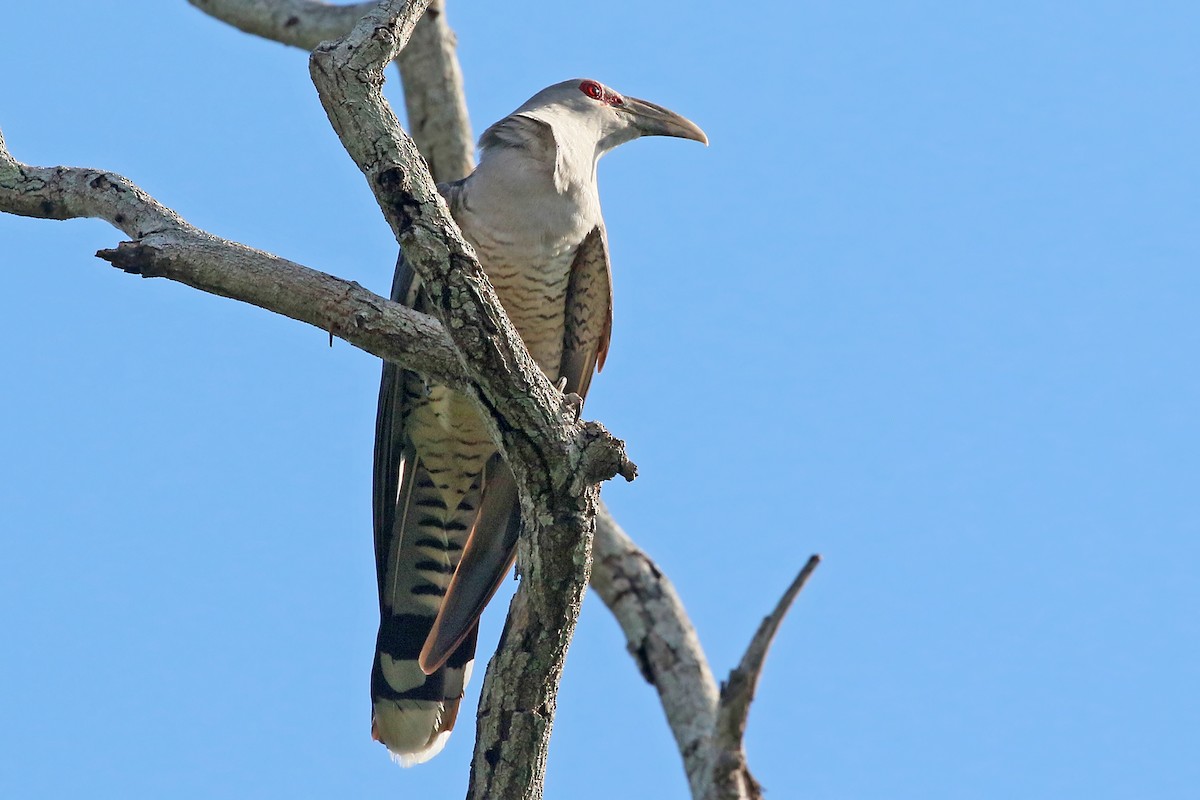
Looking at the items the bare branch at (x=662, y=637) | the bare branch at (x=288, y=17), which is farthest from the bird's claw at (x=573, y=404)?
the bare branch at (x=288, y=17)

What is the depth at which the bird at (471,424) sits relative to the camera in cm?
540

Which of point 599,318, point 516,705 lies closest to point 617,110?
point 599,318

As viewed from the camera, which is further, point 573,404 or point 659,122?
point 659,122

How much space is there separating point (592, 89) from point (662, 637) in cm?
324

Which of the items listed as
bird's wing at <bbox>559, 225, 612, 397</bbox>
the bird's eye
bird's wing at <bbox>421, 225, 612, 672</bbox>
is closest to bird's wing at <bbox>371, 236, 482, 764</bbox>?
bird's wing at <bbox>421, 225, 612, 672</bbox>

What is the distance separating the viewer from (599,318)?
579 centimetres

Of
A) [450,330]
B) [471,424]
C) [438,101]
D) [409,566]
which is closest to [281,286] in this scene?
[450,330]

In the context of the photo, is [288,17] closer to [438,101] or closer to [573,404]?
[438,101]

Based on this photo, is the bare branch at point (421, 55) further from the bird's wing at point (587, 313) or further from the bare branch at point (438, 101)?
the bird's wing at point (587, 313)

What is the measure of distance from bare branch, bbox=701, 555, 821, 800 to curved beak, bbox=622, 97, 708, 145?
307 centimetres

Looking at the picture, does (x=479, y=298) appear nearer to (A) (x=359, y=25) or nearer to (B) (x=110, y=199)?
(A) (x=359, y=25)

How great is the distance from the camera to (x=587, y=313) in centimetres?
576

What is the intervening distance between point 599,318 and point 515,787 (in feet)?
8.29

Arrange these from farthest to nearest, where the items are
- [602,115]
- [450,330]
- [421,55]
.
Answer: [421,55] → [602,115] → [450,330]
